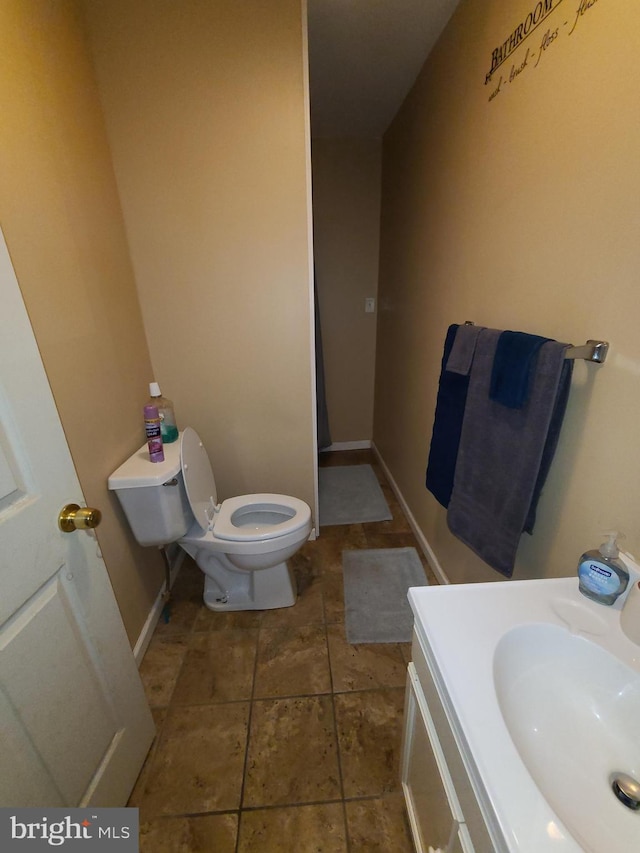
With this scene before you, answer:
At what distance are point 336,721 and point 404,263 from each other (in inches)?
89.8

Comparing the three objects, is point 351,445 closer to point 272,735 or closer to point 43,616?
point 272,735

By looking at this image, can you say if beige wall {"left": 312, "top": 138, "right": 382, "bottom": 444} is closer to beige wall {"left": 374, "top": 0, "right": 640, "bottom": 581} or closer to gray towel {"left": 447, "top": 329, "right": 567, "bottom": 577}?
beige wall {"left": 374, "top": 0, "right": 640, "bottom": 581}

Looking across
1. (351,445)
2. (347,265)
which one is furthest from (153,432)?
(351,445)

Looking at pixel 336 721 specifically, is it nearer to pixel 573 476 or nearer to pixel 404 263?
pixel 573 476

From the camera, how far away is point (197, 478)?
1483 millimetres

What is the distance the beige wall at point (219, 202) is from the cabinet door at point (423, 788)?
4.25 ft

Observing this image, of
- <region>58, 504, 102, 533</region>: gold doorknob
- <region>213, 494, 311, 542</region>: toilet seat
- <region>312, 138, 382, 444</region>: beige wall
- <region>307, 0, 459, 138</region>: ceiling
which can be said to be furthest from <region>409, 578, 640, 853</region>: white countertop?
<region>312, 138, 382, 444</region>: beige wall

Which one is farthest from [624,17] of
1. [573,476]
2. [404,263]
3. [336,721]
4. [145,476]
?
[336,721]

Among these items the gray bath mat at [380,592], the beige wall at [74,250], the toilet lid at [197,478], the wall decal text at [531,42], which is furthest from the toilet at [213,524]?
the wall decal text at [531,42]

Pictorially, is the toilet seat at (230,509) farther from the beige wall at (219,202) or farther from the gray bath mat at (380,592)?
the gray bath mat at (380,592)

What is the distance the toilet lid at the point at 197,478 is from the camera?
139cm

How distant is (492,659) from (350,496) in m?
1.97

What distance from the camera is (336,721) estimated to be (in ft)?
3.95

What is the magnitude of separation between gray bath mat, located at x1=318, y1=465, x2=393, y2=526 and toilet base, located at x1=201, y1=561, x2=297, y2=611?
0.64 metres
